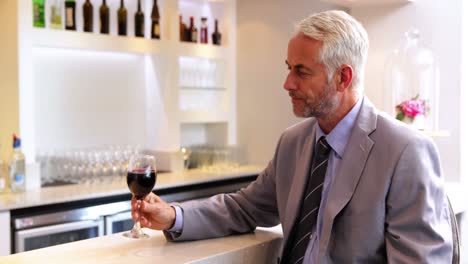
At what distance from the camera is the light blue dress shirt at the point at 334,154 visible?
59.9 inches

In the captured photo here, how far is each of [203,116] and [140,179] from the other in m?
2.89

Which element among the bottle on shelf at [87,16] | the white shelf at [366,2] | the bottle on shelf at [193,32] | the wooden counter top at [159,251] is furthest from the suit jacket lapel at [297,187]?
the bottle on shelf at [193,32]

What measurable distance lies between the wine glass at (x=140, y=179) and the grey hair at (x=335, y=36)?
2.04 ft

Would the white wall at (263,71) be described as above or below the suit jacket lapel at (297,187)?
above

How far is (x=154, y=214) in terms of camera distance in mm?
1608

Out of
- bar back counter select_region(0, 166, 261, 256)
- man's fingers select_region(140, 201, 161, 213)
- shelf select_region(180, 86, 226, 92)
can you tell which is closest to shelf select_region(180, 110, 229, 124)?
shelf select_region(180, 86, 226, 92)

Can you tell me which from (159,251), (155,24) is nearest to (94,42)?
(155,24)

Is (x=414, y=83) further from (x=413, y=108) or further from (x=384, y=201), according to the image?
(x=384, y=201)

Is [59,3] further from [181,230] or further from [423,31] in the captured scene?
[181,230]

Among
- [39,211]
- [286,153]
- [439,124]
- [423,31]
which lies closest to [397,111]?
[439,124]

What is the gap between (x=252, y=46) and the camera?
4703mm

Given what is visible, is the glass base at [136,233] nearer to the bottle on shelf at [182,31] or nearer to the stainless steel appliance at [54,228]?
the stainless steel appliance at [54,228]

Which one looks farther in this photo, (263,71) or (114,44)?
(263,71)

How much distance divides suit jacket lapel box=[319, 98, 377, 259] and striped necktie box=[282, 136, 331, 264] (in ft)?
0.24
